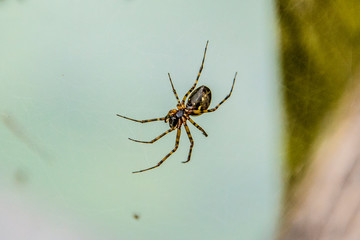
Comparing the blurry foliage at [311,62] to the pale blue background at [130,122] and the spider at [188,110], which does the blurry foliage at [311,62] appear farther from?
the spider at [188,110]

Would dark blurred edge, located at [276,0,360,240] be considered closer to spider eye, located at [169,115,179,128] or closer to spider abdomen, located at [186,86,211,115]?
spider abdomen, located at [186,86,211,115]

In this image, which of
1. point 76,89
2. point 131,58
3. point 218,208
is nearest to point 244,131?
point 218,208

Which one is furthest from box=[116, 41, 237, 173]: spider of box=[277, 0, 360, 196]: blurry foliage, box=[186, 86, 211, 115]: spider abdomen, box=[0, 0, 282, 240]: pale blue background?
box=[277, 0, 360, 196]: blurry foliage

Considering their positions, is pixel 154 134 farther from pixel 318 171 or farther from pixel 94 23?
pixel 318 171

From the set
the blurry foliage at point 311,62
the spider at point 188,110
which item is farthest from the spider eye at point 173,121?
the blurry foliage at point 311,62

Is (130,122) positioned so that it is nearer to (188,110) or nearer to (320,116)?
(188,110)

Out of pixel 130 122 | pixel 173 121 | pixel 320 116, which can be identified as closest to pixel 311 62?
pixel 320 116
